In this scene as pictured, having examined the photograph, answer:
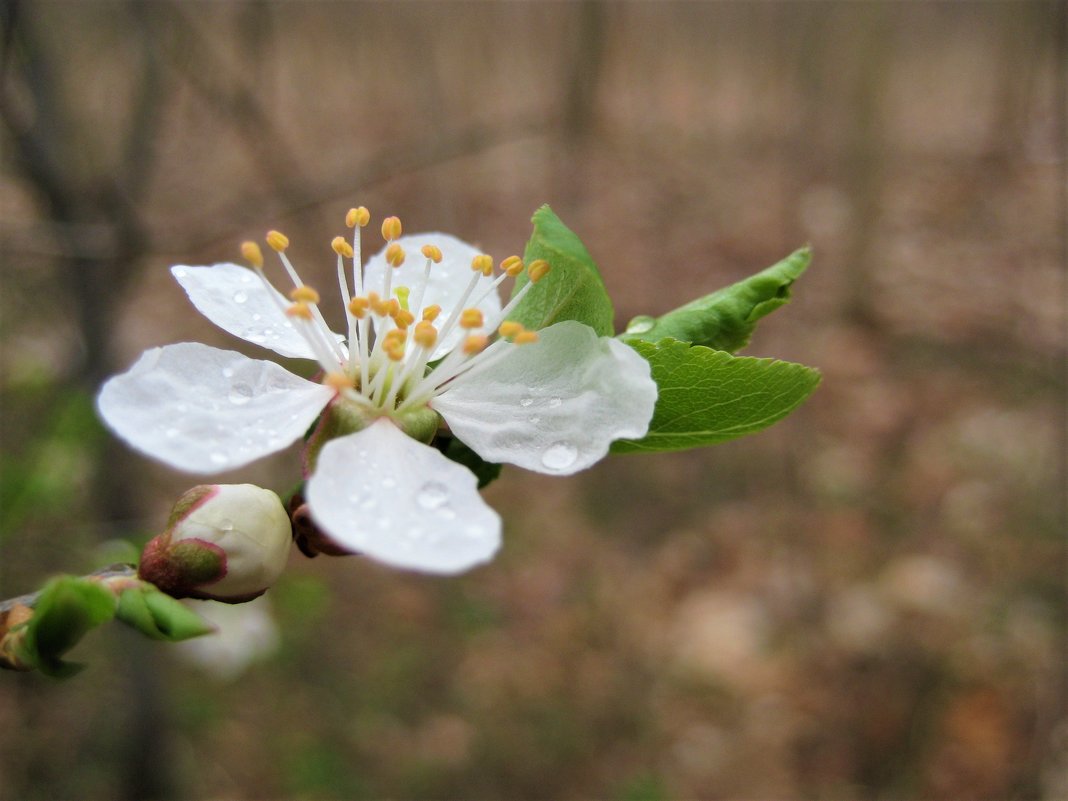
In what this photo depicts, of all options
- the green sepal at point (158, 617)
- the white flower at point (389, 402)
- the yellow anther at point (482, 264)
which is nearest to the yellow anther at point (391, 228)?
the white flower at point (389, 402)

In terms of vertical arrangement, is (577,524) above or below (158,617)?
below

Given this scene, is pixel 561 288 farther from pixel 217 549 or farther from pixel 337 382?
pixel 217 549

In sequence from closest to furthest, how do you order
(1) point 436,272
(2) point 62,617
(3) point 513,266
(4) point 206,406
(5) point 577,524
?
(2) point 62,617
(4) point 206,406
(3) point 513,266
(1) point 436,272
(5) point 577,524

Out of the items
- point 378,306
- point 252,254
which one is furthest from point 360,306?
point 252,254

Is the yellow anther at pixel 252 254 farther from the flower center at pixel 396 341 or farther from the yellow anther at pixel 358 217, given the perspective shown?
the yellow anther at pixel 358 217

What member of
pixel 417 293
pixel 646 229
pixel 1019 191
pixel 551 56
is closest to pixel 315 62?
pixel 551 56

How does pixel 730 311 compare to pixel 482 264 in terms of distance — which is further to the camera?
pixel 482 264

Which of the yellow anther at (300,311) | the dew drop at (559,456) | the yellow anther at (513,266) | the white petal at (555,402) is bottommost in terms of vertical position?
the dew drop at (559,456)

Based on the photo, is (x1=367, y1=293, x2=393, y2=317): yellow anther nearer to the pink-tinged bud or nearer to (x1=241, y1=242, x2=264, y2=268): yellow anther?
(x1=241, y1=242, x2=264, y2=268): yellow anther
